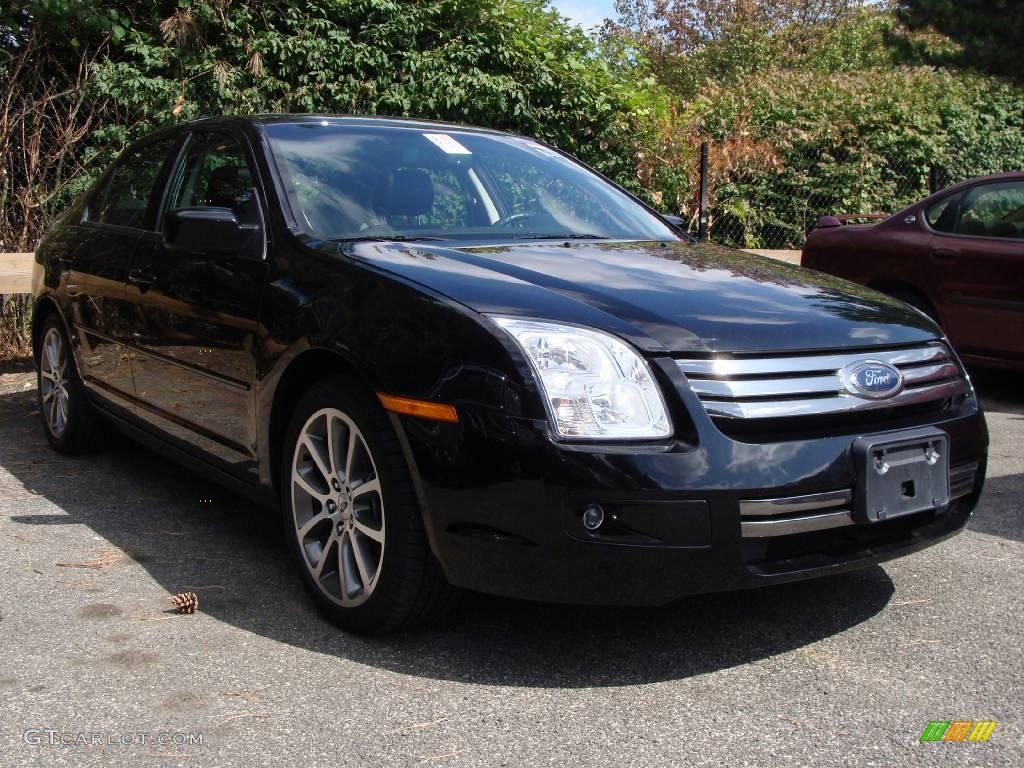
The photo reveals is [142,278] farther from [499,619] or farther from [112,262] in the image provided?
[499,619]

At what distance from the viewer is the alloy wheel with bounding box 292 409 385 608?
10.2 feet

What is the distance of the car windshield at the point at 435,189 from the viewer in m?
3.80

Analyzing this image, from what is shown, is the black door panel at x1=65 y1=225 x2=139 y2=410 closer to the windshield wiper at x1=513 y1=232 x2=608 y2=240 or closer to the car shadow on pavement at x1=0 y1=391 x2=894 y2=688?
the car shadow on pavement at x1=0 y1=391 x2=894 y2=688

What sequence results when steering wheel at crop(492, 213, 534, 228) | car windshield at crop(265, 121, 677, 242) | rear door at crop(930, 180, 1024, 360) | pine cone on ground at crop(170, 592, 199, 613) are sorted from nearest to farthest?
pine cone on ground at crop(170, 592, 199, 613), car windshield at crop(265, 121, 677, 242), steering wheel at crop(492, 213, 534, 228), rear door at crop(930, 180, 1024, 360)

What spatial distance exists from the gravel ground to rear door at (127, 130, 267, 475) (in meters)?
0.47

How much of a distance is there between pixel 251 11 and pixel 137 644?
7.50 meters

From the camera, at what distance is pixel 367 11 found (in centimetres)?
977

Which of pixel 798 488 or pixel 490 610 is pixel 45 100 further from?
pixel 798 488

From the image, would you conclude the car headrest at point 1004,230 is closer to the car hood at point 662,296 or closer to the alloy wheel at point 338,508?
the car hood at point 662,296

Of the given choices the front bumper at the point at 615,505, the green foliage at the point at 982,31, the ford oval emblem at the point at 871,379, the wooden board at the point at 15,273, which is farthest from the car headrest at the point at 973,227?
the green foliage at the point at 982,31

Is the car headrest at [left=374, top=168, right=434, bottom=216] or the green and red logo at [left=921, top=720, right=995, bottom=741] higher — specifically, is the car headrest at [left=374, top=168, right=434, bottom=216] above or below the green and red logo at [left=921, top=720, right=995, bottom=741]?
above

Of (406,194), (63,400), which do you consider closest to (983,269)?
(406,194)

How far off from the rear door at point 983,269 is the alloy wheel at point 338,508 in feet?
16.6

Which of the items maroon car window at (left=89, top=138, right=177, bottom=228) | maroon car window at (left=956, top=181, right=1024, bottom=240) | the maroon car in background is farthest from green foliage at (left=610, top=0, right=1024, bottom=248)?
maroon car window at (left=89, top=138, right=177, bottom=228)
